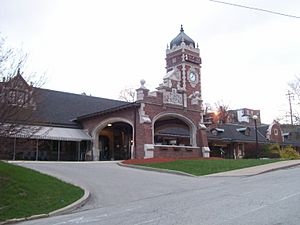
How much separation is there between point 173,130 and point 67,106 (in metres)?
10.6

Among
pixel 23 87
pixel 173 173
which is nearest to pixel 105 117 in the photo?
pixel 173 173

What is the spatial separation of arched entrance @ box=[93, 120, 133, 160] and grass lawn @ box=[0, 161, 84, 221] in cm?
1873

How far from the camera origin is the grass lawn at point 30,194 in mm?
11125

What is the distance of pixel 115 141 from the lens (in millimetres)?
36250

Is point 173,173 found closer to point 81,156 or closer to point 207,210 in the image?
point 207,210

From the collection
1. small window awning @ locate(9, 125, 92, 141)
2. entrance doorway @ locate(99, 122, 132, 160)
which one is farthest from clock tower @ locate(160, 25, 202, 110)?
small window awning @ locate(9, 125, 92, 141)

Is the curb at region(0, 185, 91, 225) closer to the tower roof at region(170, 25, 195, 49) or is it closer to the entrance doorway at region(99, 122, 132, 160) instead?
the entrance doorway at region(99, 122, 132, 160)

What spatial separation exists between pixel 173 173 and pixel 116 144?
51.2 ft

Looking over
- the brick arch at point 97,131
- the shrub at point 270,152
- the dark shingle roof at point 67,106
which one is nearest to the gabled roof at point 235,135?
the shrub at point 270,152

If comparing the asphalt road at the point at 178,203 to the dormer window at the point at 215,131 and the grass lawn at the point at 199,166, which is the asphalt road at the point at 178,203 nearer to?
the grass lawn at the point at 199,166

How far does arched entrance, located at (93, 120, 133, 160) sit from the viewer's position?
34781mm

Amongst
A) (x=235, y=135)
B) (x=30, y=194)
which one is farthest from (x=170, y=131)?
(x=30, y=194)

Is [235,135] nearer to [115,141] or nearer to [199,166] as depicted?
[115,141]

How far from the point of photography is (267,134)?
55219 millimetres
